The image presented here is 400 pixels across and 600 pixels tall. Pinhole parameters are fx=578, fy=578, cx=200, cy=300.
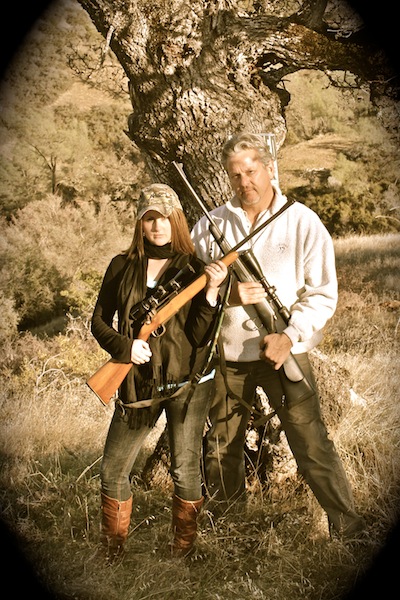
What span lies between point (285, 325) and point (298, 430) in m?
0.59

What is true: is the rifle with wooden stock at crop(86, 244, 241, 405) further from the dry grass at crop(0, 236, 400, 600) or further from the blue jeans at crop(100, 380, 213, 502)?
the dry grass at crop(0, 236, 400, 600)

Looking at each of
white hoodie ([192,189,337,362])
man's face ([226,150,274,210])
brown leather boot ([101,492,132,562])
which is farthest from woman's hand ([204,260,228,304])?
brown leather boot ([101,492,132,562])

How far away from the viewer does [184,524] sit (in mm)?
3031

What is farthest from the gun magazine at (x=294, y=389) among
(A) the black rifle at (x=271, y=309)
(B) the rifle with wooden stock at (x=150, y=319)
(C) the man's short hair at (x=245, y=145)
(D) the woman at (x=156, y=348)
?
(C) the man's short hair at (x=245, y=145)

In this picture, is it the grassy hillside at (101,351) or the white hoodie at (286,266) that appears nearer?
the white hoodie at (286,266)

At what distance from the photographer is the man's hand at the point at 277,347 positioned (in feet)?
9.61

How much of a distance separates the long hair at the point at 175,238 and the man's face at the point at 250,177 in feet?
1.17

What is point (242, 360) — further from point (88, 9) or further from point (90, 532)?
point (88, 9)

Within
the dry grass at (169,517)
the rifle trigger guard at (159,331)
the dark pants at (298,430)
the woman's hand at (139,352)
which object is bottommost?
the dry grass at (169,517)

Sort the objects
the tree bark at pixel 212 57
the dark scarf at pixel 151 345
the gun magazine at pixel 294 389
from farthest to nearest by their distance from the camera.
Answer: the tree bark at pixel 212 57
the gun magazine at pixel 294 389
the dark scarf at pixel 151 345

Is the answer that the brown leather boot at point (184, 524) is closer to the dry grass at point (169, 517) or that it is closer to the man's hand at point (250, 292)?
the dry grass at point (169, 517)

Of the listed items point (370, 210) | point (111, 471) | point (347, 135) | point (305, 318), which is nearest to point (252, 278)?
point (305, 318)

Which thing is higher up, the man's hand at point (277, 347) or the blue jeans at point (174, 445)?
the man's hand at point (277, 347)

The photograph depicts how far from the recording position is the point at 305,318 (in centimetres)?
293
